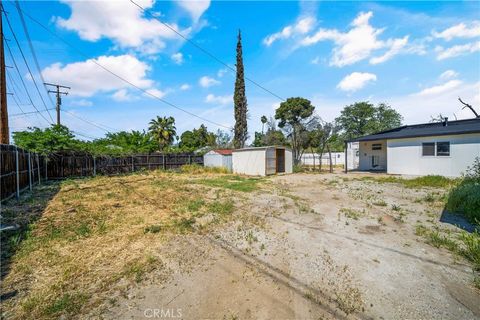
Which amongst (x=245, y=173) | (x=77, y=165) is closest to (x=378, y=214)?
(x=245, y=173)

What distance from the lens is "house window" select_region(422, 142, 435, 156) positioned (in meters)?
13.5

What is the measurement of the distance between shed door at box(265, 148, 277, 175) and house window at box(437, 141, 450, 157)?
977 cm

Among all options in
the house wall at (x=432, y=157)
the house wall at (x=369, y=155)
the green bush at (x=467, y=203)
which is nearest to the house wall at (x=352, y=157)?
the house wall at (x=369, y=155)

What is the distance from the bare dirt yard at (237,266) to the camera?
2455mm

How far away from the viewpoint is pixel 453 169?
12.6 m

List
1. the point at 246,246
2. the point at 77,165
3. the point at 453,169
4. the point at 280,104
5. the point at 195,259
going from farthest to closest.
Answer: the point at 280,104, the point at 77,165, the point at 453,169, the point at 246,246, the point at 195,259

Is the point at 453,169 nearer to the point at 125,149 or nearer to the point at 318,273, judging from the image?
the point at 318,273

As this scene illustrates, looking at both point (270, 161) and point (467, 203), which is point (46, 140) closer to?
point (270, 161)

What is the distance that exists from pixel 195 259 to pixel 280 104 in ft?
91.1

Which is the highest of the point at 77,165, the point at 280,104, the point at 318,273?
the point at 280,104

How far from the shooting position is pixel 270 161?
17000 mm

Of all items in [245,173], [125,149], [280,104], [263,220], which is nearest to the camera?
[263,220]

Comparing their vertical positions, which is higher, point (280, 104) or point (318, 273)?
point (280, 104)

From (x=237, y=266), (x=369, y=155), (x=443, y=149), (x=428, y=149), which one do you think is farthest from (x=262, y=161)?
(x=237, y=266)
